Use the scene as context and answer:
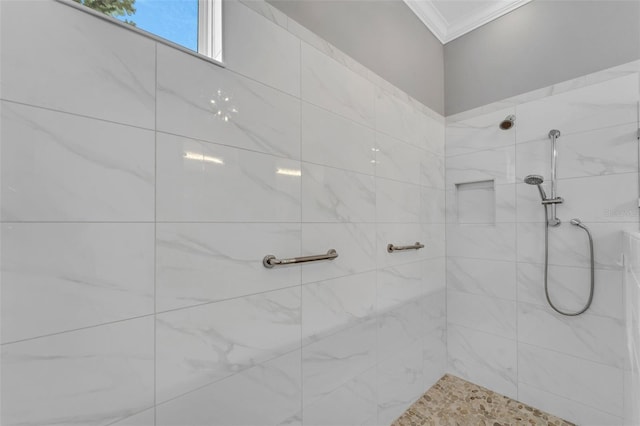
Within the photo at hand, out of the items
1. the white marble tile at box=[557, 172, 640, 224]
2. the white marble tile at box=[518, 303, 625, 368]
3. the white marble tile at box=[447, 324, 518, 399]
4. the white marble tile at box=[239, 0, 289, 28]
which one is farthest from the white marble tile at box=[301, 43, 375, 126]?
the white marble tile at box=[447, 324, 518, 399]

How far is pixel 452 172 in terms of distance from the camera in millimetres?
2199

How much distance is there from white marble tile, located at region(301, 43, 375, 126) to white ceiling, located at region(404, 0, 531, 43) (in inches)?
37.1

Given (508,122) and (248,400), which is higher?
(508,122)

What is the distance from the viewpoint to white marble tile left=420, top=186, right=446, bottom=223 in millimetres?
1992

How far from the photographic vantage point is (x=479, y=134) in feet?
6.75

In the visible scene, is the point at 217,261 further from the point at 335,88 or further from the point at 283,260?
the point at 335,88

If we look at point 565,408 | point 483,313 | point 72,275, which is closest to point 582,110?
point 483,313

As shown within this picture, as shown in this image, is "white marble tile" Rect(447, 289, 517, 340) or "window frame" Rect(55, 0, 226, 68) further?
"white marble tile" Rect(447, 289, 517, 340)

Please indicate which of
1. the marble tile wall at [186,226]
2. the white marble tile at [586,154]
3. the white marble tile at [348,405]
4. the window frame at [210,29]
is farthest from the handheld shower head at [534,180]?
the window frame at [210,29]

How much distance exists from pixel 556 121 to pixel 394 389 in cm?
198

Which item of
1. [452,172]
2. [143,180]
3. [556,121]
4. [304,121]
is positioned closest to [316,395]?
[143,180]

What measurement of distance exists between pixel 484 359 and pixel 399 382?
2.51 ft

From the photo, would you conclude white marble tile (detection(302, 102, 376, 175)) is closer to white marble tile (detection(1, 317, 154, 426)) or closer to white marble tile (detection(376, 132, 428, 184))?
white marble tile (detection(376, 132, 428, 184))

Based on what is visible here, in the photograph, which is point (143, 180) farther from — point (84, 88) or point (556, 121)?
point (556, 121)
